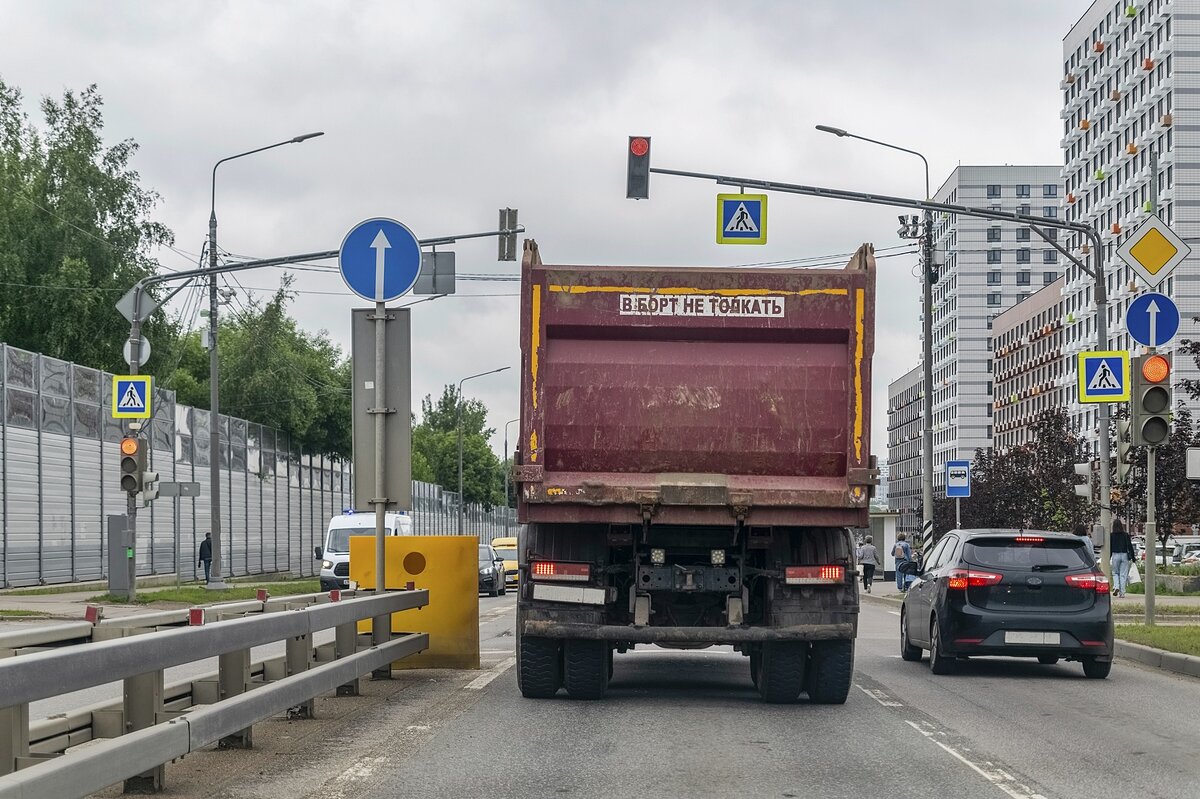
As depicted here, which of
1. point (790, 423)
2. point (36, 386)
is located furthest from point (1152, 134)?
point (790, 423)

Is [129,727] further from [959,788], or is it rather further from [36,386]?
[36,386]

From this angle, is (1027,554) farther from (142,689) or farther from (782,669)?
(142,689)

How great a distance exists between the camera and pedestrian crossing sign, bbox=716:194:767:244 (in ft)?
85.7

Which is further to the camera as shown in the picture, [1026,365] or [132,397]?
[1026,365]

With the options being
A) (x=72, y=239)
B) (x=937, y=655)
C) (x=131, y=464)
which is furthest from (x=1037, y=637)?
(x=72, y=239)

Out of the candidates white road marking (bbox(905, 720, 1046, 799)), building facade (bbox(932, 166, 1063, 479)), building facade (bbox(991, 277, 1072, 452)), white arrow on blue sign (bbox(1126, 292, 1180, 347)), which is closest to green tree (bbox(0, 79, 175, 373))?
white arrow on blue sign (bbox(1126, 292, 1180, 347))

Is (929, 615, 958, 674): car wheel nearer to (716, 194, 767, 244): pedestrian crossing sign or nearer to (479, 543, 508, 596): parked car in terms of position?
(716, 194, 767, 244): pedestrian crossing sign

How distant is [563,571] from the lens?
1266 centimetres

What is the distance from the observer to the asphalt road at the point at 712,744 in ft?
28.6

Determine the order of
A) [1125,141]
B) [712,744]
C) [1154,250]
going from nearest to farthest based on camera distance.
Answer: [712,744] → [1154,250] → [1125,141]

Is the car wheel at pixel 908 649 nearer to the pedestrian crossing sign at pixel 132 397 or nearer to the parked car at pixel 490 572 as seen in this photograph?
the pedestrian crossing sign at pixel 132 397

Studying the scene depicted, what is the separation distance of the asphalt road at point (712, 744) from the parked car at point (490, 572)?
80.3 ft

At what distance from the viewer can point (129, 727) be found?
25.8ft

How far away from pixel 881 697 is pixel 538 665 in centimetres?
296
